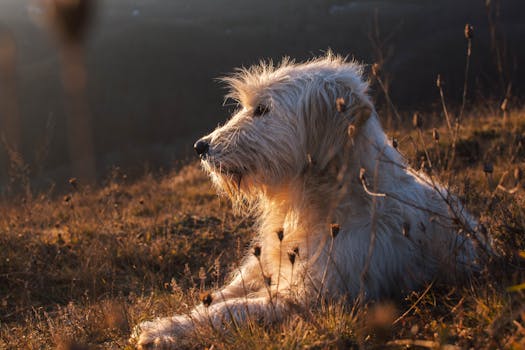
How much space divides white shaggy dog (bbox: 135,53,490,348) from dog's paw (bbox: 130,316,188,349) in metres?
0.01

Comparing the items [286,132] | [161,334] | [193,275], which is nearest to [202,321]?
[161,334]

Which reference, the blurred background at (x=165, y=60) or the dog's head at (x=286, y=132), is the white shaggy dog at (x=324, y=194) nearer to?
the dog's head at (x=286, y=132)

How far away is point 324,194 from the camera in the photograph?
318 centimetres

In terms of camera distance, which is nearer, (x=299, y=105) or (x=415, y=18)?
(x=299, y=105)

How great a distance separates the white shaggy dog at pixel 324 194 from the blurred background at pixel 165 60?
41.9 m

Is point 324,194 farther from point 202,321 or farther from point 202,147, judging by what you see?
point 202,321

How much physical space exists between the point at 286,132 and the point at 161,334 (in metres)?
1.41

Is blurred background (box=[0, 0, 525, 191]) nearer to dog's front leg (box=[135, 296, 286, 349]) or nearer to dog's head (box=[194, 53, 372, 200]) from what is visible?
dog's head (box=[194, 53, 372, 200])

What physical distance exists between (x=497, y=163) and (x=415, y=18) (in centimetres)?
8081

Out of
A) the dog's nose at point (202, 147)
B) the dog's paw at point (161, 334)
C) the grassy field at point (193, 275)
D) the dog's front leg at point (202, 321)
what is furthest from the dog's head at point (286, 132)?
the dog's paw at point (161, 334)

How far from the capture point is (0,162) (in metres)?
46.5

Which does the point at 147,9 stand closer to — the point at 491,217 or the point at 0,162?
the point at 0,162

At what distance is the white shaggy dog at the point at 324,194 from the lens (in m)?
2.95

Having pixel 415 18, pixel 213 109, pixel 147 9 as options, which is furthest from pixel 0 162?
pixel 415 18
